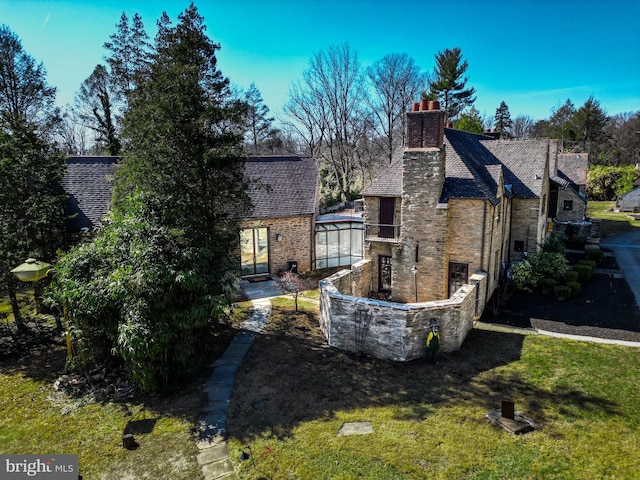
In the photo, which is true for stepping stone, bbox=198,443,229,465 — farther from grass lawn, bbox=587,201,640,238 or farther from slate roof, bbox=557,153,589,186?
grass lawn, bbox=587,201,640,238

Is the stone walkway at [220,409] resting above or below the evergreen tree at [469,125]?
below

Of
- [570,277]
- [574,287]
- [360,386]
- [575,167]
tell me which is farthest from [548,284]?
[575,167]

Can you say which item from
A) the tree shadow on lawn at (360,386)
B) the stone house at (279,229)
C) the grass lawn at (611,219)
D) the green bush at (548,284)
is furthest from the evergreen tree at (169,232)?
the grass lawn at (611,219)

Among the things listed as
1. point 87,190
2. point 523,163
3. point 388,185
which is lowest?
point 87,190

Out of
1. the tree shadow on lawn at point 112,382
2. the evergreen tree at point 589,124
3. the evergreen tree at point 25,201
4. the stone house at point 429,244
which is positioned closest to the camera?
the tree shadow on lawn at point 112,382

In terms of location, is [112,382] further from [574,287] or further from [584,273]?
[584,273]

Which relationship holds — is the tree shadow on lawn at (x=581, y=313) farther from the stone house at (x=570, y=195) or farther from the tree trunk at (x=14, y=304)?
the tree trunk at (x=14, y=304)

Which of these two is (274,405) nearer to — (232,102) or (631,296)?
(232,102)

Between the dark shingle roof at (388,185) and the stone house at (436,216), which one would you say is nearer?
the stone house at (436,216)
